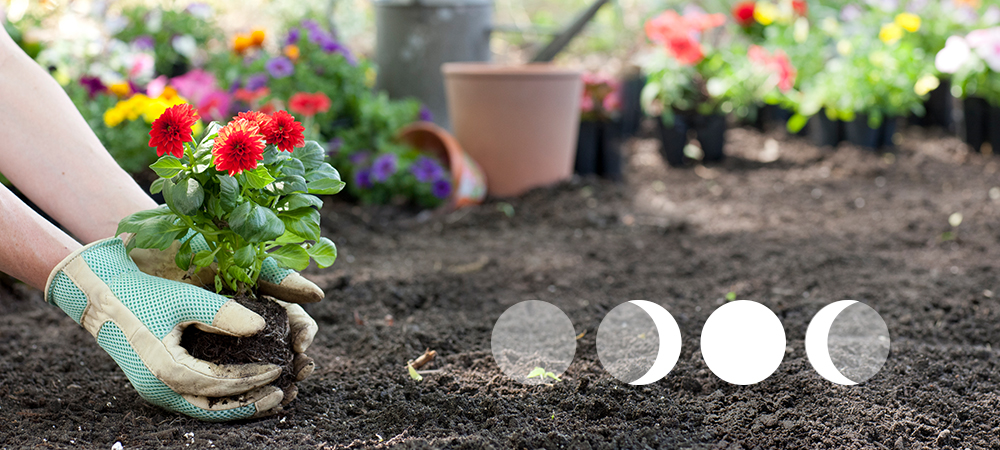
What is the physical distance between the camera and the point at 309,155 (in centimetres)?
119

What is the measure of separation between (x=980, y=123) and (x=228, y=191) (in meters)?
4.23

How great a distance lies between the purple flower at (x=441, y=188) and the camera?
3.22 meters

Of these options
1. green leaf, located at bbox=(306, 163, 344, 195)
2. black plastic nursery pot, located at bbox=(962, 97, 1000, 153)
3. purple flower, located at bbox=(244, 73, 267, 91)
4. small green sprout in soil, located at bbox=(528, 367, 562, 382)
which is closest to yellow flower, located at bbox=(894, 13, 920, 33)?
black plastic nursery pot, located at bbox=(962, 97, 1000, 153)

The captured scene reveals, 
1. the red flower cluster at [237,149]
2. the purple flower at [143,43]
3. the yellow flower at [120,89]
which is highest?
the red flower cluster at [237,149]

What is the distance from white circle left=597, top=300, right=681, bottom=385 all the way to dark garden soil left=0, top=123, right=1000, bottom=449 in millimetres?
31

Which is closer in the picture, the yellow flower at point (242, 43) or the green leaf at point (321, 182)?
the green leaf at point (321, 182)

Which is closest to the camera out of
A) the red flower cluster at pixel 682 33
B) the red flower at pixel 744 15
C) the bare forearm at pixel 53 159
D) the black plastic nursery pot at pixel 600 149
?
the bare forearm at pixel 53 159

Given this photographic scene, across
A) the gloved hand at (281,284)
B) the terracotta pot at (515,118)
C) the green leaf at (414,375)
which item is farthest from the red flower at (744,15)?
the gloved hand at (281,284)

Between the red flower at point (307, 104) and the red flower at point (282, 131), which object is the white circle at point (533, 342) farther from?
the red flower at point (307, 104)

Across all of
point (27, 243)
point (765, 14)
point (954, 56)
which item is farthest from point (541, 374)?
point (765, 14)

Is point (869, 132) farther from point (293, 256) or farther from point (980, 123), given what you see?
point (293, 256)

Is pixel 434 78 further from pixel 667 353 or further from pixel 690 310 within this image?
pixel 667 353

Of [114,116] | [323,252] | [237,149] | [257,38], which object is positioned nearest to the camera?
[237,149]

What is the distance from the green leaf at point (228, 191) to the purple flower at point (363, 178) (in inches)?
83.9
